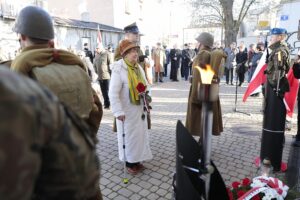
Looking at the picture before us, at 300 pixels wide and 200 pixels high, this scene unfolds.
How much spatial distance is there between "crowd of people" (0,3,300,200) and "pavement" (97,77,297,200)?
0.39m

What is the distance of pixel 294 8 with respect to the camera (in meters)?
13.7

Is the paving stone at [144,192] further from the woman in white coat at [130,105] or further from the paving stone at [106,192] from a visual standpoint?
the woman in white coat at [130,105]

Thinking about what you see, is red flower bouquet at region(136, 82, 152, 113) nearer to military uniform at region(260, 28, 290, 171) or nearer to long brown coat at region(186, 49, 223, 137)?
long brown coat at region(186, 49, 223, 137)

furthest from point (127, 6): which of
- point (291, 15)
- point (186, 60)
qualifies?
point (291, 15)

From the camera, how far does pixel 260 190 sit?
2.48 metres

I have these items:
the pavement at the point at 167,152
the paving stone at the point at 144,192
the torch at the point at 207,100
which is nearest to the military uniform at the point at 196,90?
the pavement at the point at 167,152

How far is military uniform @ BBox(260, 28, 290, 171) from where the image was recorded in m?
4.20

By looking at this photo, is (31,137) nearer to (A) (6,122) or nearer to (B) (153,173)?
(A) (6,122)

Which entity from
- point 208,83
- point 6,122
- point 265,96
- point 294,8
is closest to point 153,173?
point 265,96

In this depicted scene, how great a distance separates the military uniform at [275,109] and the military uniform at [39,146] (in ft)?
12.5

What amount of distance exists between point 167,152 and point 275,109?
83.1 inches

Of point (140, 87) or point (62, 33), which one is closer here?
point (140, 87)

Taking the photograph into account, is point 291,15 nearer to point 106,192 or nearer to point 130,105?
point 130,105

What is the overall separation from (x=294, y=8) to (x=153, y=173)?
13020 millimetres
